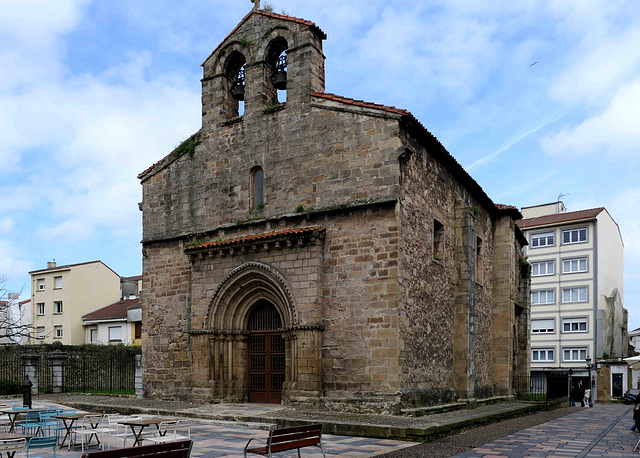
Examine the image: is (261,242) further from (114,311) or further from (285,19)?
(114,311)

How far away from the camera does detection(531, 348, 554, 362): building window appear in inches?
1763

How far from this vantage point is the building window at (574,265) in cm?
4406

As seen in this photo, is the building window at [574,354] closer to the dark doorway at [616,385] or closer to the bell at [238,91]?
the dark doorway at [616,385]

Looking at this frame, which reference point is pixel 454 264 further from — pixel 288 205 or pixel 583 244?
pixel 583 244

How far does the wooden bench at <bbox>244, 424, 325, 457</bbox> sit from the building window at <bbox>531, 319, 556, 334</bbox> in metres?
40.3

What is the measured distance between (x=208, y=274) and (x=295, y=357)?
3.91 metres

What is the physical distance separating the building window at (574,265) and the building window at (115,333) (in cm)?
3235

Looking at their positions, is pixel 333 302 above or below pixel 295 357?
above

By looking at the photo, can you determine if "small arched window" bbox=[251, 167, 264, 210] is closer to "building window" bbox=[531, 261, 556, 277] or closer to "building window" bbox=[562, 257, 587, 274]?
"building window" bbox=[562, 257, 587, 274]

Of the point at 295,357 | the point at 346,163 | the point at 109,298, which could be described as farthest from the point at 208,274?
the point at 109,298

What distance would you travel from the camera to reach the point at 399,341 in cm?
1420

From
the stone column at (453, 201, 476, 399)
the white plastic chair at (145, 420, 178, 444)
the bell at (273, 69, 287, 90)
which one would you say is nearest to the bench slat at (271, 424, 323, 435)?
the white plastic chair at (145, 420, 178, 444)

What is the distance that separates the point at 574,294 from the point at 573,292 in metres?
0.17

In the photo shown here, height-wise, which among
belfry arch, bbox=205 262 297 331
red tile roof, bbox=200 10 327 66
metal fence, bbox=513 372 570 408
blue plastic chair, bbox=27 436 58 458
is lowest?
metal fence, bbox=513 372 570 408
